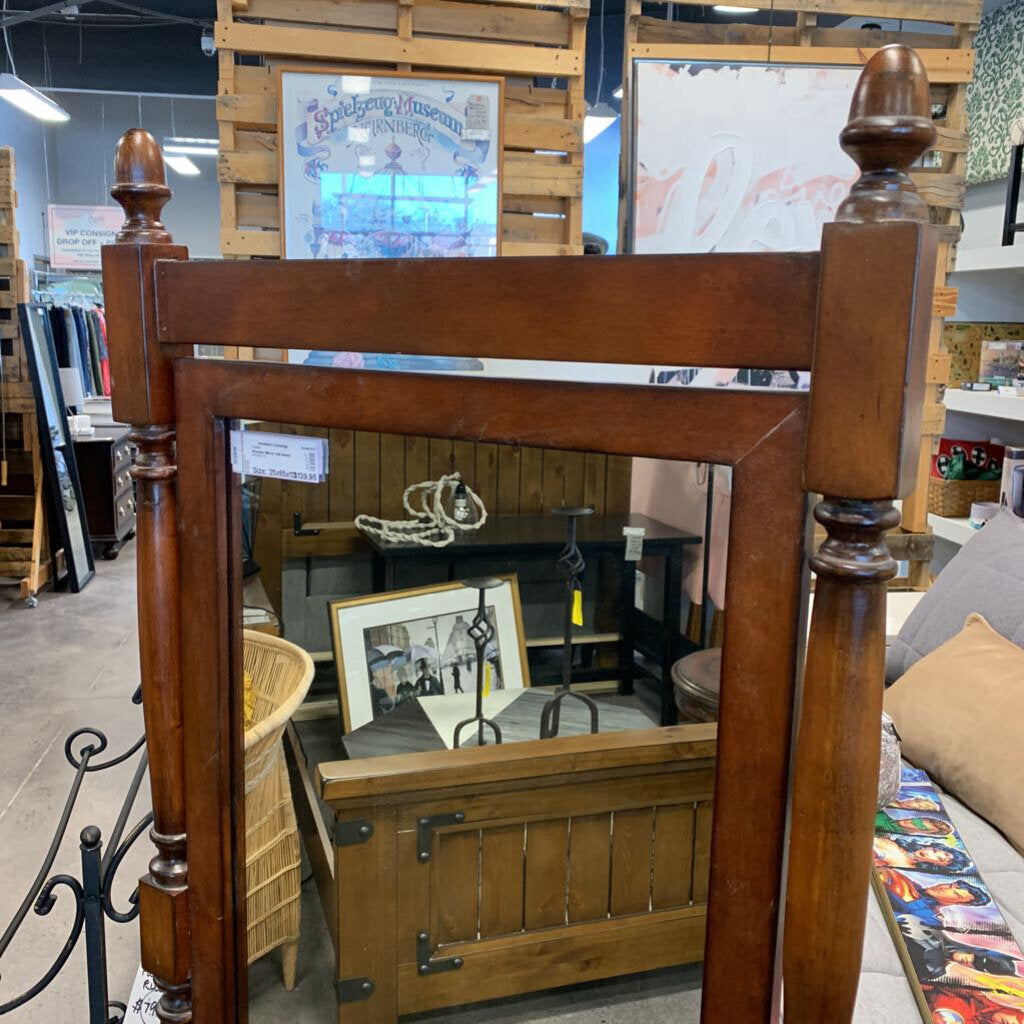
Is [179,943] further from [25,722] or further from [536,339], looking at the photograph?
[25,722]

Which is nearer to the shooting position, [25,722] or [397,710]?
[397,710]

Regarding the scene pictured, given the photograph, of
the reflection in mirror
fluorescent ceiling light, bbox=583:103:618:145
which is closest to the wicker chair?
the reflection in mirror

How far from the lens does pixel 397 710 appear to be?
0.85 metres

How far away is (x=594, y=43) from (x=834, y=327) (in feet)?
24.9

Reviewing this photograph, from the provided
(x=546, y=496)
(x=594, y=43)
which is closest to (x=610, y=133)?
(x=594, y=43)

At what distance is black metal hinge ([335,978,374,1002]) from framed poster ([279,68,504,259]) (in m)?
1.90

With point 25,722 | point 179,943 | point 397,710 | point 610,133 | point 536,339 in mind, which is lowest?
point 25,722

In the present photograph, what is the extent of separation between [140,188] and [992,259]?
3486 mm

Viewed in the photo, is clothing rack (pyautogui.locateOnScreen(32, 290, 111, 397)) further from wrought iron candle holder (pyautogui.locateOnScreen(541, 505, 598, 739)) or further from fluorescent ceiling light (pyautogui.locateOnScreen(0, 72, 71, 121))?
wrought iron candle holder (pyautogui.locateOnScreen(541, 505, 598, 739))

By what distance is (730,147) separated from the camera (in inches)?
98.0

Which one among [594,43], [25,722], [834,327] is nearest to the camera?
[834,327]

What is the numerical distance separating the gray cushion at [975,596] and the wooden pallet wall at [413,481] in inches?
52.6

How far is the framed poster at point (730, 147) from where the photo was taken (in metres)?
2.46

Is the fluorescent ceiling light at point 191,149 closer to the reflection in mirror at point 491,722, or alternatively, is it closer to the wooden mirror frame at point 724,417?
the wooden mirror frame at point 724,417
